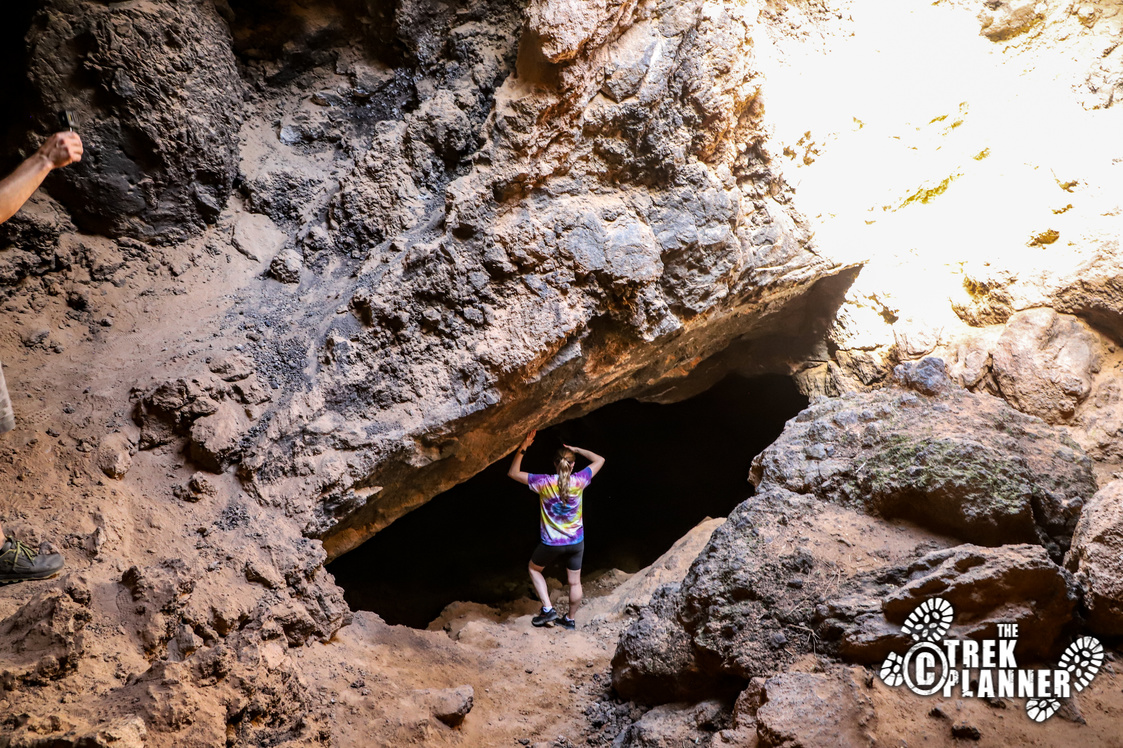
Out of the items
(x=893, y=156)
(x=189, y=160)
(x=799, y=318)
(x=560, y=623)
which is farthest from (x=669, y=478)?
(x=189, y=160)

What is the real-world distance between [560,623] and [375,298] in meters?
2.65

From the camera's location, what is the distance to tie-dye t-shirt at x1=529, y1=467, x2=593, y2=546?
452cm

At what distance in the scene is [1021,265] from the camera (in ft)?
14.3

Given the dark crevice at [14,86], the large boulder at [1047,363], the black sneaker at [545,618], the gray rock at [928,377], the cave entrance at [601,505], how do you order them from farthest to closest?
1. the cave entrance at [601,505]
2. the black sneaker at [545,618]
3. the large boulder at [1047,363]
4. the dark crevice at [14,86]
5. the gray rock at [928,377]

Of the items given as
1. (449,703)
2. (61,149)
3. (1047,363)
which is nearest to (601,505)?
(1047,363)

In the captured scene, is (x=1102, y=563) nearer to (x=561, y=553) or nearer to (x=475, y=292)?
(x=475, y=292)

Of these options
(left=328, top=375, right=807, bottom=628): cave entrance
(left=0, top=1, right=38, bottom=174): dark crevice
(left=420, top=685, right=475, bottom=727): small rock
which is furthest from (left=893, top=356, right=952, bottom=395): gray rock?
(left=0, top=1, right=38, bottom=174): dark crevice

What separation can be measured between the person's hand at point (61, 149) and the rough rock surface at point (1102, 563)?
382 cm

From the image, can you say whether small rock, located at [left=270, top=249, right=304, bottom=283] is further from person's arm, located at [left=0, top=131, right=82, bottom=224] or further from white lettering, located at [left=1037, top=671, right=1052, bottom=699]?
white lettering, located at [left=1037, top=671, right=1052, bottom=699]

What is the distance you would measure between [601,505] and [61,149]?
6.23 metres

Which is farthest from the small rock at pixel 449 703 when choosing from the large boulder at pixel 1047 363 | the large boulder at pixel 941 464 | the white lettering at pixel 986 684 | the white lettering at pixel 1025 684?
the large boulder at pixel 1047 363

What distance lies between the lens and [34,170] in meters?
2.23

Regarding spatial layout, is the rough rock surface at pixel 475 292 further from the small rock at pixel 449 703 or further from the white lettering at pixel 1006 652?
the white lettering at pixel 1006 652

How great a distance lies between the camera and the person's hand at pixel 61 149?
2279mm
